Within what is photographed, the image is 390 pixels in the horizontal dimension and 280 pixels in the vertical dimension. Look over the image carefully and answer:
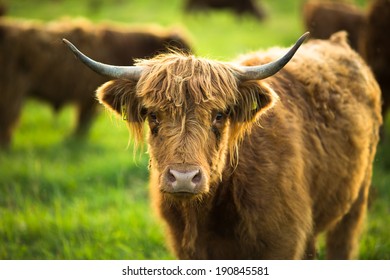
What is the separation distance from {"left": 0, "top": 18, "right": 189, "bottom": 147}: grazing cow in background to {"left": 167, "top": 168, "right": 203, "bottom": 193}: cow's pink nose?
5483 mm

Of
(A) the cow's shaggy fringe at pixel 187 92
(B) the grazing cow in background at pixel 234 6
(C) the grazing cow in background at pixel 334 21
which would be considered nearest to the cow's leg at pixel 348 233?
(A) the cow's shaggy fringe at pixel 187 92

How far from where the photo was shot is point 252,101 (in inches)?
124

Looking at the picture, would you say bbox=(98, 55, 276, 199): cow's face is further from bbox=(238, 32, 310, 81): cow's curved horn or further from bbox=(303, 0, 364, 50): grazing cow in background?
bbox=(303, 0, 364, 50): grazing cow in background

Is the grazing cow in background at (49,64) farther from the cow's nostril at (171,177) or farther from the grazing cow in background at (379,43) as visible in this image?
the cow's nostril at (171,177)

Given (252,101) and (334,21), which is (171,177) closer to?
(252,101)

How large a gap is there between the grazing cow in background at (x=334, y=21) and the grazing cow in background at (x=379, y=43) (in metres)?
1.73

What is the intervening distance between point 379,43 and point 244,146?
4.72 m

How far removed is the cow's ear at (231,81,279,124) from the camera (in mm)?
3121

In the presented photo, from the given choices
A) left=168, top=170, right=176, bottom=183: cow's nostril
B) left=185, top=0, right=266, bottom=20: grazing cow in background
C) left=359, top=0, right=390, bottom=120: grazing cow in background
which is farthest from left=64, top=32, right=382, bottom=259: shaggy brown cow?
left=185, top=0, right=266, bottom=20: grazing cow in background

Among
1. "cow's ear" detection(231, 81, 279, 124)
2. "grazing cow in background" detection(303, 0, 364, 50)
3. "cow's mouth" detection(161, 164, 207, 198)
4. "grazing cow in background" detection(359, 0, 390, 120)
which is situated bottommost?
"cow's mouth" detection(161, 164, 207, 198)

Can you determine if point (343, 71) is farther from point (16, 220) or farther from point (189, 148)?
point (16, 220)
